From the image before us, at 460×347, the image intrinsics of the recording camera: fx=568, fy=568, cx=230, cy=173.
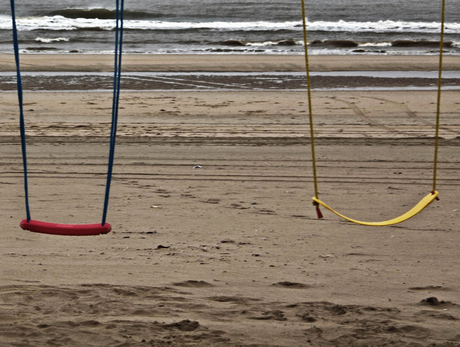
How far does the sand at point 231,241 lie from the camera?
394cm

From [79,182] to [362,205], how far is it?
11.7ft

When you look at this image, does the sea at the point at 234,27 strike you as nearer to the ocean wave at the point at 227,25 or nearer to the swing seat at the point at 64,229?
the ocean wave at the point at 227,25

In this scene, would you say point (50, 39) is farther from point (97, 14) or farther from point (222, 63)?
point (97, 14)

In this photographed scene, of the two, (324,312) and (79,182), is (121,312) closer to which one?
(324,312)

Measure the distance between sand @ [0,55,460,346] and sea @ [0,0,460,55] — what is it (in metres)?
15.6

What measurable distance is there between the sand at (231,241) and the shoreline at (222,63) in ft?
29.2

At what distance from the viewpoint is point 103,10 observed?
41.8 metres

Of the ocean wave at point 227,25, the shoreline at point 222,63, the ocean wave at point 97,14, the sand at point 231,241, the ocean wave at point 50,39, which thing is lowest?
the sand at point 231,241

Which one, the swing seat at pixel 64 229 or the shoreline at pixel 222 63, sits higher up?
the shoreline at pixel 222 63

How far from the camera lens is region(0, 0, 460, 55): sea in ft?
85.3

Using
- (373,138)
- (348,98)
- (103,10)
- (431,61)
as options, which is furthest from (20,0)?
(373,138)

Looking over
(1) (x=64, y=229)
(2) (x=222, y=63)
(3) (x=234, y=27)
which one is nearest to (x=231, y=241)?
(1) (x=64, y=229)

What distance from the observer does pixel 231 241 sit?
5.33m

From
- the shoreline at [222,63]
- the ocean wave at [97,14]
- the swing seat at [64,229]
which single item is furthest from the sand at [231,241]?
the ocean wave at [97,14]
